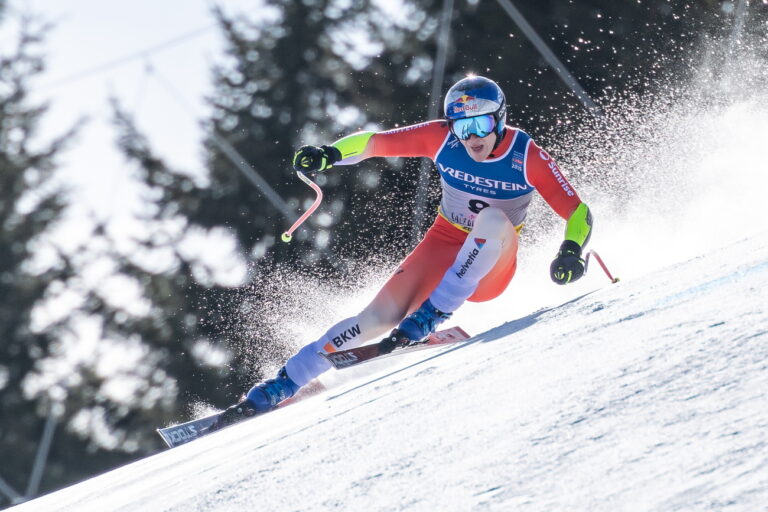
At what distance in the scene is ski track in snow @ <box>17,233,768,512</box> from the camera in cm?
152

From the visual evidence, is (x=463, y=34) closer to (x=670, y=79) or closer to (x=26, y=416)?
(x=670, y=79)

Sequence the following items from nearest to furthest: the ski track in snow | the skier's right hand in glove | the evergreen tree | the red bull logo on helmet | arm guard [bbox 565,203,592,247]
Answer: the ski track in snow
arm guard [bbox 565,203,592,247]
the red bull logo on helmet
the skier's right hand in glove
the evergreen tree

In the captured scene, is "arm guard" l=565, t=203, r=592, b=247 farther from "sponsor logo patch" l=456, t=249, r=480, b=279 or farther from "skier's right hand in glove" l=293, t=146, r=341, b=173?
"skier's right hand in glove" l=293, t=146, r=341, b=173

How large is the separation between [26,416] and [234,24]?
773 centimetres

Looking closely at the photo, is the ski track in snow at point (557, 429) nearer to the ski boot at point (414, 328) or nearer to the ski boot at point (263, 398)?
the ski boot at point (414, 328)

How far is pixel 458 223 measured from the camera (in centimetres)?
504

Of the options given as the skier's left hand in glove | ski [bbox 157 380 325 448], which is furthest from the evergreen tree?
the skier's left hand in glove

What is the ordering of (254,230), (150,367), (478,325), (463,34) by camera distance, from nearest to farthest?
(478,325), (463,34), (254,230), (150,367)

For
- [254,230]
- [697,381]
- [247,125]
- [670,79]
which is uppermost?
[247,125]

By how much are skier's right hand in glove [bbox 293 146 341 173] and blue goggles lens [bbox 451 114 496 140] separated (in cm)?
70

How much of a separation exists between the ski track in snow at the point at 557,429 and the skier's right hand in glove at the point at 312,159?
1.82 metres

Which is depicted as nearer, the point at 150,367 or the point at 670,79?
the point at 670,79

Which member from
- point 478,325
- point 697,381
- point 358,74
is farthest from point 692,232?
point 358,74

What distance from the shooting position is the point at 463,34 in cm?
1357
